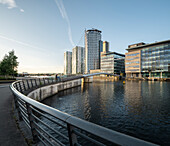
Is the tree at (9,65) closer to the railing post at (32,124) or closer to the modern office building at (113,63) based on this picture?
the railing post at (32,124)

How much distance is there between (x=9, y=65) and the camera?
4809 centimetres

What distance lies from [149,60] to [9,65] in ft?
343

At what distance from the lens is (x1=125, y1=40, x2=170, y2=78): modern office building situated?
91.2m

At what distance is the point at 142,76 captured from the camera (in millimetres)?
108250

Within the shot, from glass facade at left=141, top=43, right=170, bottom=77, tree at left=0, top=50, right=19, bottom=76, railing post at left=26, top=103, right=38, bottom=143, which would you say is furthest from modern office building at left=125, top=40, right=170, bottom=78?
railing post at left=26, top=103, right=38, bottom=143

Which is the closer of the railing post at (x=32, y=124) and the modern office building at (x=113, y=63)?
the railing post at (x=32, y=124)

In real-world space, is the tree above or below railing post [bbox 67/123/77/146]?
above

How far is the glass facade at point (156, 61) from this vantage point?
90250 mm

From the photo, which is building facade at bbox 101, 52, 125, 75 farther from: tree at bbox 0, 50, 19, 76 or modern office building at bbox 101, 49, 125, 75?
tree at bbox 0, 50, 19, 76

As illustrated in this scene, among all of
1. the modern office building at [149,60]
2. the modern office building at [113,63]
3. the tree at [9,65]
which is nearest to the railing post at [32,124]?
the tree at [9,65]

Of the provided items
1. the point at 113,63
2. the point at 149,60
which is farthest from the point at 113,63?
the point at 149,60

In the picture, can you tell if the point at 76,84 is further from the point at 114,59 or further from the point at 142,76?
the point at 114,59

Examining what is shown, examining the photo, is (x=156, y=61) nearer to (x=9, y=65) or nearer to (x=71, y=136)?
(x=9, y=65)

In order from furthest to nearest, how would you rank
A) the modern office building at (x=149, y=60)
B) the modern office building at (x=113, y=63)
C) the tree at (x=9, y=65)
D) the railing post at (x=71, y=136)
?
the modern office building at (x=113, y=63)
the modern office building at (x=149, y=60)
the tree at (x=9, y=65)
the railing post at (x=71, y=136)
